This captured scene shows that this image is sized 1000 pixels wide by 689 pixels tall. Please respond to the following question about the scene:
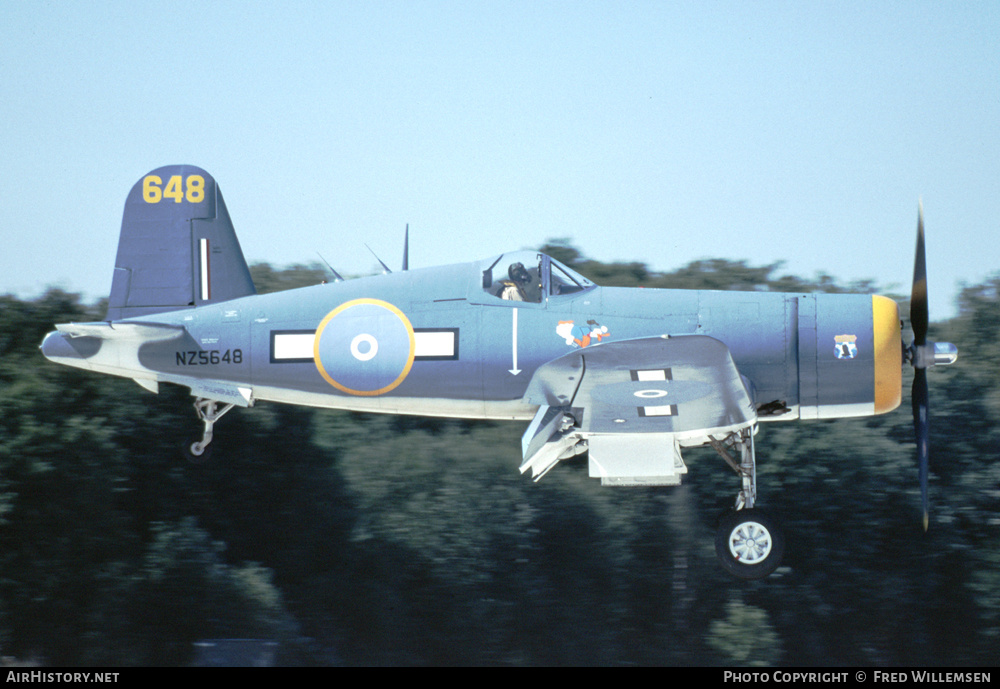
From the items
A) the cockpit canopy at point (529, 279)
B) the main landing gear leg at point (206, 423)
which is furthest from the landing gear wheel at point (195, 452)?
the cockpit canopy at point (529, 279)

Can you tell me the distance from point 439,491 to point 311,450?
2.05 meters

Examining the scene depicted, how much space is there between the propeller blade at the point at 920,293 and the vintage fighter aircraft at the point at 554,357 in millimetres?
13

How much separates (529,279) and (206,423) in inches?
141

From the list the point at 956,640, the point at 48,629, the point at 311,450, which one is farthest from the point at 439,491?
the point at 956,640

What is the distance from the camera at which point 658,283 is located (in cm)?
1673

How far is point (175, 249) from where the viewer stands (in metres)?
9.91

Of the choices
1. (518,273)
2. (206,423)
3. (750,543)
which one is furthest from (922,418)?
(206,423)

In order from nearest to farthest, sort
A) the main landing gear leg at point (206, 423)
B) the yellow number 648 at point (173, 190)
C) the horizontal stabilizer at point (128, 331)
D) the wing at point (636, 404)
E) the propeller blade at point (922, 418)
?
the wing at point (636, 404)
the propeller blade at point (922, 418)
the horizontal stabilizer at point (128, 331)
the main landing gear leg at point (206, 423)
the yellow number 648 at point (173, 190)

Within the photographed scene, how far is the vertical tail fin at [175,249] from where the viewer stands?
9750 mm

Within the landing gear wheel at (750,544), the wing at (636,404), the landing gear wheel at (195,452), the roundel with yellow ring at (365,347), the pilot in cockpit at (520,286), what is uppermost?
the pilot in cockpit at (520,286)

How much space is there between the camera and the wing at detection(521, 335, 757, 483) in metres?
7.34

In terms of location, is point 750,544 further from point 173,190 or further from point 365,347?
point 173,190

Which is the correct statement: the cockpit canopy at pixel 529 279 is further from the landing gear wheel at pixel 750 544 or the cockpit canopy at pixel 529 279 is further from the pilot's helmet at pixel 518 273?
the landing gear wheel at pixel 750 544

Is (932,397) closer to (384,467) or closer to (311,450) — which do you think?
(384,467)
